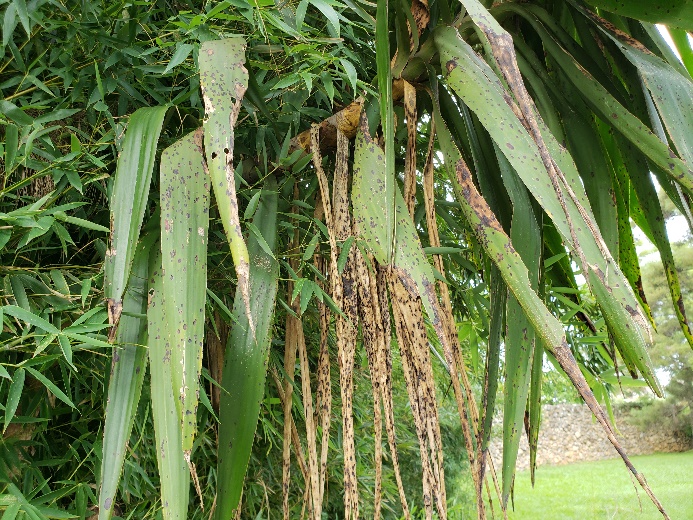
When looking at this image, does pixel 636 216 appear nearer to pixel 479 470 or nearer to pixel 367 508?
pixel 479 470

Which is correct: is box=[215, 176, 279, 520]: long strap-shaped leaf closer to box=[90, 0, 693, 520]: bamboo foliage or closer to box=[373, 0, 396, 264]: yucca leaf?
box=[90, 0, 693, 520]: bamboo foliage

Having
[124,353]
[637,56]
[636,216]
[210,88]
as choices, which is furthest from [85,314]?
[636,216]

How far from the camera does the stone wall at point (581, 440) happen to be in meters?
7.67

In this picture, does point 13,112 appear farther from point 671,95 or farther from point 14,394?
point 671,95

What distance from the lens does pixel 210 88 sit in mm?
385

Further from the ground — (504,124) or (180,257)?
(504,124)

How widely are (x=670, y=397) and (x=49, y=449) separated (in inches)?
352

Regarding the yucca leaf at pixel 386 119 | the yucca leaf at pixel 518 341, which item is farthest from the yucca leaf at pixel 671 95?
the yucca leaf at pixel 386 119

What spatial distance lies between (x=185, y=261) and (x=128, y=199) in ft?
0.20

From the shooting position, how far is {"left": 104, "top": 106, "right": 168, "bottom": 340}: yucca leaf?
366mm

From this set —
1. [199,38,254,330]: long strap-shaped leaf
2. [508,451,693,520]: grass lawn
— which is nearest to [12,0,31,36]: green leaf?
[199,38,254,330]: long strap-shaped leaf

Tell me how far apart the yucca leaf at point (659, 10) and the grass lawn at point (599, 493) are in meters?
3.09

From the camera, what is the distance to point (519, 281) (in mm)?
393

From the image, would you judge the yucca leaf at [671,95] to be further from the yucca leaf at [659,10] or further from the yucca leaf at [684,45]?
the yucca leaf at [684,45]
